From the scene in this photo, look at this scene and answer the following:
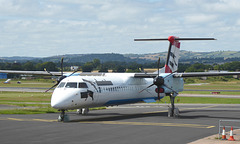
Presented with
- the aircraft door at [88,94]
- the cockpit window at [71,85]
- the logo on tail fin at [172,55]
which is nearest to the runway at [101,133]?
the aircraft door at [88,94]

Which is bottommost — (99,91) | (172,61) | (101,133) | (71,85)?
(101,133)

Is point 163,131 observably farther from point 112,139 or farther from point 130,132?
point 112,139

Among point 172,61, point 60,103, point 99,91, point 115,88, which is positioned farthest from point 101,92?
point 172,61

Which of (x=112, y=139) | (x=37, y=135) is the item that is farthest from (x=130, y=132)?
(x=37, y=135)

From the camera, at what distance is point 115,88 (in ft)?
104

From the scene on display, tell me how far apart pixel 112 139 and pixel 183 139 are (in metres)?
4.01

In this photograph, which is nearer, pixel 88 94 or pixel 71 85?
pixel 71 85

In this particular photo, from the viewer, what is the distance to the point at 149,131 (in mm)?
22516

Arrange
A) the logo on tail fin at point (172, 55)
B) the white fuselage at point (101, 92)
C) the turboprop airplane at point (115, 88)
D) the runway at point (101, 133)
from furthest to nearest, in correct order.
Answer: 1. the logo on tail fin at point (172, 55)
2. the turboprop airplane at point (115, 88)
3. the white fuselage at point (101, 92)
4. the runway at point (101, 133)

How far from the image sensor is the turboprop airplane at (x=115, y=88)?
26719 mm

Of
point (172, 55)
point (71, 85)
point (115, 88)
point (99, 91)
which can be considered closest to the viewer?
point (71, 85)

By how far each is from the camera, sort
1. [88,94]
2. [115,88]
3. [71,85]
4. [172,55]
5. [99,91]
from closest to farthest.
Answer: [71,85] < [88,94] < [99,91] < [115,88] < [172,55]

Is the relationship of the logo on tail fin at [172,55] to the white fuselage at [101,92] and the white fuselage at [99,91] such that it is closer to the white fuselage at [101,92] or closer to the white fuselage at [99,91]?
the white fuselage at [99,91]

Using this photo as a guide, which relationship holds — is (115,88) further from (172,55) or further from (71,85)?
(172,55)
